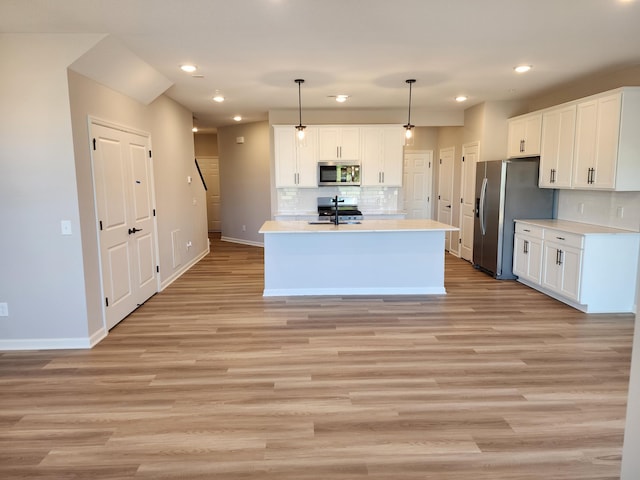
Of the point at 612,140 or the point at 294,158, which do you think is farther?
the point at 294,158

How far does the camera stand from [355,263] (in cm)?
520

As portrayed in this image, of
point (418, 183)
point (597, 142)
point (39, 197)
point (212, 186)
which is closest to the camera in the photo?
point (39, 197)

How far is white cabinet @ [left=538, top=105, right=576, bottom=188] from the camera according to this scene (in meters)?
4.92

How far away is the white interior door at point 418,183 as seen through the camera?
852 centimetres

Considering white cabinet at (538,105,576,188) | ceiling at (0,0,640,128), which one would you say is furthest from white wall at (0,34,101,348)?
white cabinet at (538,105,576,188)

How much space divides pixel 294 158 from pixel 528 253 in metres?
3.91

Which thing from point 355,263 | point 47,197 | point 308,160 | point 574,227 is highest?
point 308,160

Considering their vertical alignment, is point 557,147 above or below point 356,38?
below

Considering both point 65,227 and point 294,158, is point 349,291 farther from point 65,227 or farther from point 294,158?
point 65,227

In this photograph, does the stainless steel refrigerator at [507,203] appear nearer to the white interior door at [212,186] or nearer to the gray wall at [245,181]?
the gray wall at [245,181]

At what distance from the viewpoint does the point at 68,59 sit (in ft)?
10.8

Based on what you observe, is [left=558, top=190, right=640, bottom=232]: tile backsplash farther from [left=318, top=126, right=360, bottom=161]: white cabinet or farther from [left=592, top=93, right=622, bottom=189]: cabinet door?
[left=318, top=126, right=360, bottom=161]: white cabinet

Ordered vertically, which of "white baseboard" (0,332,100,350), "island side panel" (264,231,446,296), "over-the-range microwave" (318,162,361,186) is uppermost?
"over-the-range microwave" (318,162,361,186)

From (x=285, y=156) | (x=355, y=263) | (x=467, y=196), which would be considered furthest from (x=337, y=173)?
(x=467, y=196)
